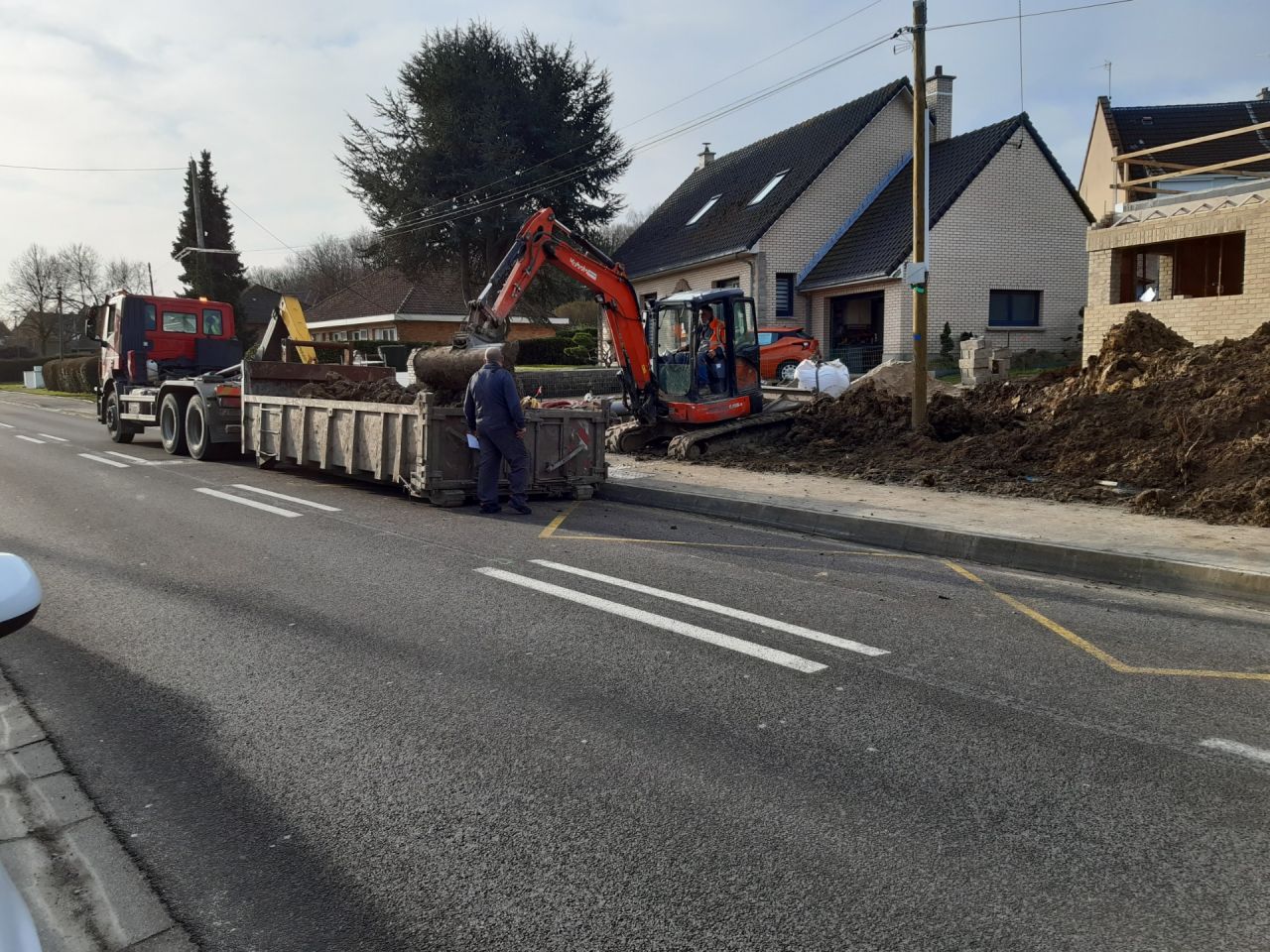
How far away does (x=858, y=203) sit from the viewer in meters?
32.1

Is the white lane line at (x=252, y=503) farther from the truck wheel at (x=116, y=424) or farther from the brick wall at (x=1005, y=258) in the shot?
the brick wall at (x=1005, y=258)

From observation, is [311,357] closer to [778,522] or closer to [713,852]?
[778,522]

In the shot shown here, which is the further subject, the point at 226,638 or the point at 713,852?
the point at 226,638

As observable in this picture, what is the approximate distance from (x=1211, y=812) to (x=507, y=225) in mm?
36633

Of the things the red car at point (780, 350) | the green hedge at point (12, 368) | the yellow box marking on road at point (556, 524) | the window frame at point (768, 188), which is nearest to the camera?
the yellow box marking on road at point (556, 524)

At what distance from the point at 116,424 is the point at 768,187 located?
22175 millimetres

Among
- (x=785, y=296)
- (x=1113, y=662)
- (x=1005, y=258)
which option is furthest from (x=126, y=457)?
(x=1005, y=258)

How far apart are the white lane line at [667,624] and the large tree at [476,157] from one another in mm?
32210

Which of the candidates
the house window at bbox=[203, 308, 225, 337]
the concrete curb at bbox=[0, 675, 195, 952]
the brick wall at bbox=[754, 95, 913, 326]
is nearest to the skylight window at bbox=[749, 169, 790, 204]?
the brick wall at bbox=[754, 95, 913, 326]

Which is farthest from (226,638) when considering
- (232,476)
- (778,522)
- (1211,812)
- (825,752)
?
(232,476)

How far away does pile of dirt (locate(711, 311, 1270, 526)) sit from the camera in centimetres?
Result: 1009

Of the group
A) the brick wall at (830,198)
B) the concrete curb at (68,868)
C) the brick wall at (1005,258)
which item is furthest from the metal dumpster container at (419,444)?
the brick wall at (830,198)

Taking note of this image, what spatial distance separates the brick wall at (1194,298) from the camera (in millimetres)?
14539

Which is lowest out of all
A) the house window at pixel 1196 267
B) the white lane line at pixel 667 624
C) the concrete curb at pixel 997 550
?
the concrete curb at pixel 997 550
